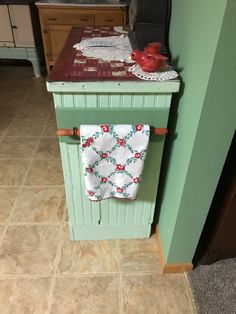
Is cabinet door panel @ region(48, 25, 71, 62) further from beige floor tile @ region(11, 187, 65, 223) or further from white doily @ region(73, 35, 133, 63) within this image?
beige floor tile @ region(11, 187, 65, 223)

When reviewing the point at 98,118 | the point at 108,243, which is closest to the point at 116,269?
the point at 108,243

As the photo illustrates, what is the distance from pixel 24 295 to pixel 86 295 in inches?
10.2

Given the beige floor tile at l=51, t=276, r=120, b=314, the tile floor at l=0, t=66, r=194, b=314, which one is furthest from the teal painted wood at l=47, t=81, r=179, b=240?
the beige floor tile at l=51, t=276, r=120, b=314

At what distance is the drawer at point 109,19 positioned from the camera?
2613mm

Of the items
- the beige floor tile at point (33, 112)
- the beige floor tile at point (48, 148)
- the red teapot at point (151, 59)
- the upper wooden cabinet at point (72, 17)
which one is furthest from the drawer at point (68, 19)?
the red teapot at point (151, 59)

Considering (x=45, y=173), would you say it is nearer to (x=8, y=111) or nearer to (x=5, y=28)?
(x=8, y=111)

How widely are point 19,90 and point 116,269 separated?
7.45 feet

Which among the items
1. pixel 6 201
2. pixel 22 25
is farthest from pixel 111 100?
pixel 22 25

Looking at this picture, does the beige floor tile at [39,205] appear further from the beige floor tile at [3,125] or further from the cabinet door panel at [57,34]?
the cabinet door panel at [57,34]

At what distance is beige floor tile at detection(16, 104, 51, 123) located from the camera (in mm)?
2406

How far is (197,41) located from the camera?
0.81m

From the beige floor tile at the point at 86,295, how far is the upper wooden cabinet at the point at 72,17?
2.34 meters

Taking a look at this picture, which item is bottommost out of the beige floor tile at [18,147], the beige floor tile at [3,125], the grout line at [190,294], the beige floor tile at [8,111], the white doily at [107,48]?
the beige floor tile at [8,111]

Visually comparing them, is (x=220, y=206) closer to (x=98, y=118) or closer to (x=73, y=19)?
(x=98, y=118)
